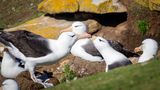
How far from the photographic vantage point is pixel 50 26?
2022 cm

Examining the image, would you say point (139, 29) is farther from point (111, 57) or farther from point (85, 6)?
point (111, 57)

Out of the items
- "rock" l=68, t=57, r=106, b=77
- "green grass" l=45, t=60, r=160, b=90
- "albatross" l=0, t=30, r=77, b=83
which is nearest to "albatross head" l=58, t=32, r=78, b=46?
"albatross" l=0, t=30, r=77, b=83

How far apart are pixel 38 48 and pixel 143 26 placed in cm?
425

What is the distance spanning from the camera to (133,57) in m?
17.6

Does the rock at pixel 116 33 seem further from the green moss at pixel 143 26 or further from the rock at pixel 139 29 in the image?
the green moss at pixel 143 26

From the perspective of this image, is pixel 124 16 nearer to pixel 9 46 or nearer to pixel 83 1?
pixel 83 1

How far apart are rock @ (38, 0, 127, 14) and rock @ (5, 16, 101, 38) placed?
0.46m

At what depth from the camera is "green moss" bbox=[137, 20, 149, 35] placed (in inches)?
744

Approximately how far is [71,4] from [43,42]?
4.05 metres

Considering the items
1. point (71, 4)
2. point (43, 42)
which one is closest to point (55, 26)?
point (71, 4)

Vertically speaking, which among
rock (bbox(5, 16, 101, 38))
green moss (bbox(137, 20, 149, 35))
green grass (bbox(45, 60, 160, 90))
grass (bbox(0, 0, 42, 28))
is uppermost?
green grass (bbox(45, 60, 160, 90))

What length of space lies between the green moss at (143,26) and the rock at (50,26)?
1.49m

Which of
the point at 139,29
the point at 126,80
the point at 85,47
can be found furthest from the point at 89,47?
the point at 126,80

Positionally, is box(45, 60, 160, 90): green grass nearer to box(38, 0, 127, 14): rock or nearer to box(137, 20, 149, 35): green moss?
box(137, 20, 149, 35): green moss
